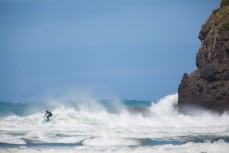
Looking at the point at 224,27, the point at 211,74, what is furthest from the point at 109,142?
the point at 224,27

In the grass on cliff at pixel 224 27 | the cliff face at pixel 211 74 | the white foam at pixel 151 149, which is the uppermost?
the grass on cliff at pixel 224 27

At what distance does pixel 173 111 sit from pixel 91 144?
2279 cm

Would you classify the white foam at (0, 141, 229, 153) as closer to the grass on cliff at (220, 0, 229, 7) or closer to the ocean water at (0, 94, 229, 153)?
the ocean water at (0, 94, 229, 153)

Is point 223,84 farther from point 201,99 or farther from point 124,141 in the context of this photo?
point 124,141

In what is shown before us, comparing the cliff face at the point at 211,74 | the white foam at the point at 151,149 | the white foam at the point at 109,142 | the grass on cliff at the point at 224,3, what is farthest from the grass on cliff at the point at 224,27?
the white foam at the point at 151,149

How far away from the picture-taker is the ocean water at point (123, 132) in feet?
80.8

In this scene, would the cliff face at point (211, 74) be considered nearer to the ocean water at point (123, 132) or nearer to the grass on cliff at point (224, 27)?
the grass on cliff at point (224, 27)

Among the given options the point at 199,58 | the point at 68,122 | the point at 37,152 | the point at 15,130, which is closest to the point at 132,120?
the point at 68,122

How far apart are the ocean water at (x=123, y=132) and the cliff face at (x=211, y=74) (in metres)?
1.29

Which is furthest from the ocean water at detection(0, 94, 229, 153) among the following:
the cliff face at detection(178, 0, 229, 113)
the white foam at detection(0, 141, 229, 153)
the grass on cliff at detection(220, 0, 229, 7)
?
the grass on cliff at detection(220, 0, 229, 7)

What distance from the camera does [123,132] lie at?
32375 mm

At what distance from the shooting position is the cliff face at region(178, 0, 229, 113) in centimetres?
4084

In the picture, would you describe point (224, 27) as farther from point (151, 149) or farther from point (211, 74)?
Result: point (151, 149)

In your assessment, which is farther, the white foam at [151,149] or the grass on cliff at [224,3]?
the grass on cliff at [224,3]
